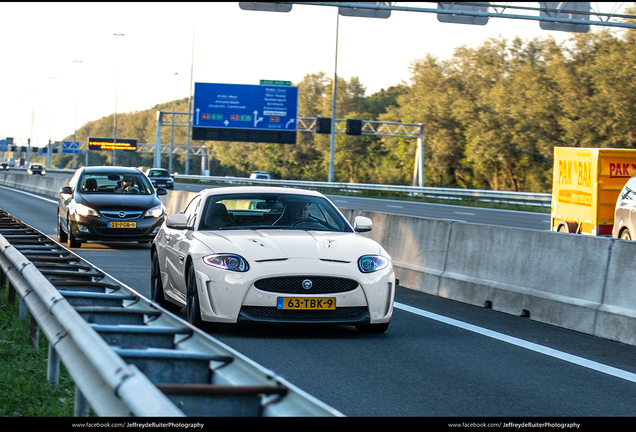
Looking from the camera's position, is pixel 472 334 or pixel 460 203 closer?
pixel 472 334

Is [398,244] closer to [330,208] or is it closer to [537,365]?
[330,208]

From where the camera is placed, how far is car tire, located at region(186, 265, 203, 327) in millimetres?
7660

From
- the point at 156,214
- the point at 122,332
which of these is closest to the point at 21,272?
the point at 122,332

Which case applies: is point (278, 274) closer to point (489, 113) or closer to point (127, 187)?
point (127, 187)

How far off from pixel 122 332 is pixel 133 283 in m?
7.10

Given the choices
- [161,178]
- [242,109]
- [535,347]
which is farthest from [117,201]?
[161,178]

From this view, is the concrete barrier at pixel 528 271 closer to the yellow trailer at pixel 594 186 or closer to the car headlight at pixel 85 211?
the car headlight at pixel 85 211

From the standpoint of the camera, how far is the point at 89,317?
16.2 ft

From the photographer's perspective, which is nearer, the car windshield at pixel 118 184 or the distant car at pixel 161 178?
the car windshield at pixel 118 184

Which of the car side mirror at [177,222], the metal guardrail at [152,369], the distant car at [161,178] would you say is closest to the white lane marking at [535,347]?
the car side mirror at [177,222]

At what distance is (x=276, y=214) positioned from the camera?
29.2 ft

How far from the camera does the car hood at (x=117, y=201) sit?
16.4 m

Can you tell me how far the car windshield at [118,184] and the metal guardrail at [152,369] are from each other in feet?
38.9

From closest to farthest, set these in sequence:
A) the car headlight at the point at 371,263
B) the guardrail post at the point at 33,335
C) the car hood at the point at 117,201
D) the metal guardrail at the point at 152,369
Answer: the metal guardrail at the point at 152,369, the guardrail post at the point at 33,335, the car headlight at the point at 371,263, the car hood at the point at 117,201
